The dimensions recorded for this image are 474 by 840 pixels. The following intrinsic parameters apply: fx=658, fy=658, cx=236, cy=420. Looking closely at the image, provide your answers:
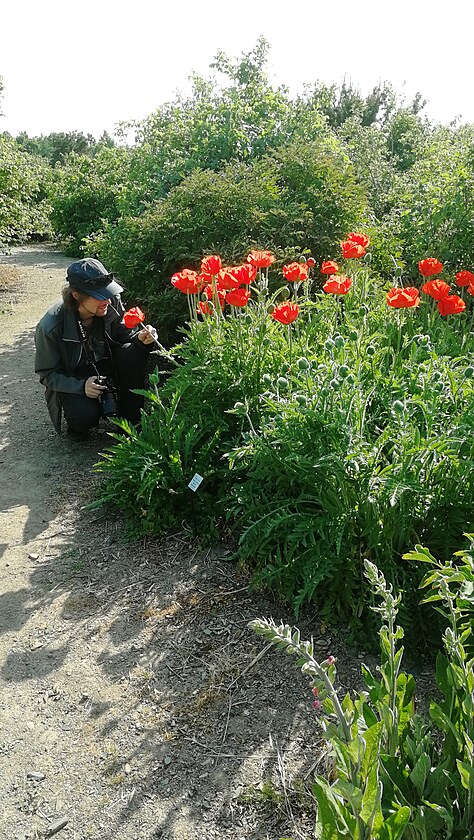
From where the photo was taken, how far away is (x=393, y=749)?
153cm

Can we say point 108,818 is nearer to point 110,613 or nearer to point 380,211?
point 110,613

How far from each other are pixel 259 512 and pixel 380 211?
202 inches

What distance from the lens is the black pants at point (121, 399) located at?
4152 millimetres

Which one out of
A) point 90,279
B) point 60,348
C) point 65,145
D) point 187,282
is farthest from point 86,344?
point 65,145

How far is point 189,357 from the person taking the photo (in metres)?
3.40

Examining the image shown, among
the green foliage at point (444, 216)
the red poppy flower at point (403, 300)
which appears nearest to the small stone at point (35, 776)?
the red poppy flower at point (403, 300)

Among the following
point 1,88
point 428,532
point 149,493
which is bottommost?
point 149,493

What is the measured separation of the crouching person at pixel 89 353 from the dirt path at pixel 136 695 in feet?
2.64

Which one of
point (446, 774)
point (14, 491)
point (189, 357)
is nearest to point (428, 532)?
point (446, 774)

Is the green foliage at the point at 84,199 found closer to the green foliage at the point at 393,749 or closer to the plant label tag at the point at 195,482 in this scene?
the plant label tag at the point at 195,482

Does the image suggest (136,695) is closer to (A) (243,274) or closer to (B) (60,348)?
(A) (243,274)

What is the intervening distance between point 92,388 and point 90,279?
2.13 ft

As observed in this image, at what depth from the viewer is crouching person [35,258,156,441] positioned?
3947 mm

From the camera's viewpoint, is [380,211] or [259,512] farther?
[380,211]
